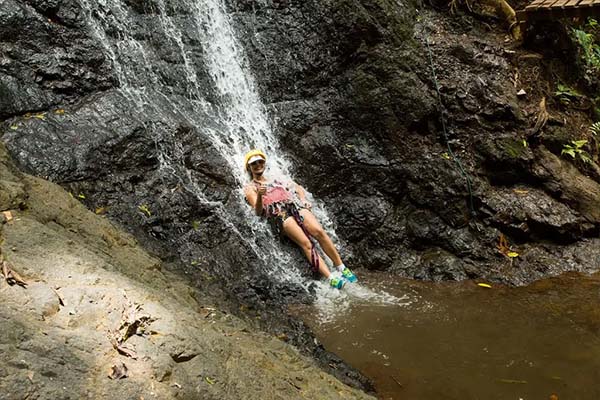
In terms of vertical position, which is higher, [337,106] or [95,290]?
[95,290]

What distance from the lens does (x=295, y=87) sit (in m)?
6.39

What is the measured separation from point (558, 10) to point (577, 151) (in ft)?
5.93

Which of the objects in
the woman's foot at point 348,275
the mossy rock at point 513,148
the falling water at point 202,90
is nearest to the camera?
the woman's foot at point 348,275

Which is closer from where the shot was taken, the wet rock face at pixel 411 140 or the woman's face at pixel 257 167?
the woman's face at pixel 257 167

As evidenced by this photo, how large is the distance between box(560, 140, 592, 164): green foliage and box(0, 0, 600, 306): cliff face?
0.12 m

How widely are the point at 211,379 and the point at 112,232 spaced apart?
73.9 inches

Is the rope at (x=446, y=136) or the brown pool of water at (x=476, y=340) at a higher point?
the rope at (x=446, y=136)

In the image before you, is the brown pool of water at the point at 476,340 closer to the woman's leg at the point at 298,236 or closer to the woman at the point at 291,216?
the woman at the point at 291,216

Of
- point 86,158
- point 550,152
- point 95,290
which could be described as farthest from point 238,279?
point 550,152

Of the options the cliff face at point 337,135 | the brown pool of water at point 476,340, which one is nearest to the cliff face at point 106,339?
the brown pool of water at point 476,340

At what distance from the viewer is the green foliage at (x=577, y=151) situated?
616 centimetres

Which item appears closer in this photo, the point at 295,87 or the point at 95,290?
the point at 95,290

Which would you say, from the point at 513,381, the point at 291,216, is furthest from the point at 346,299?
the point at 513,381

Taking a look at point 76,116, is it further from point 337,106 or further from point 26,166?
point 337,106
